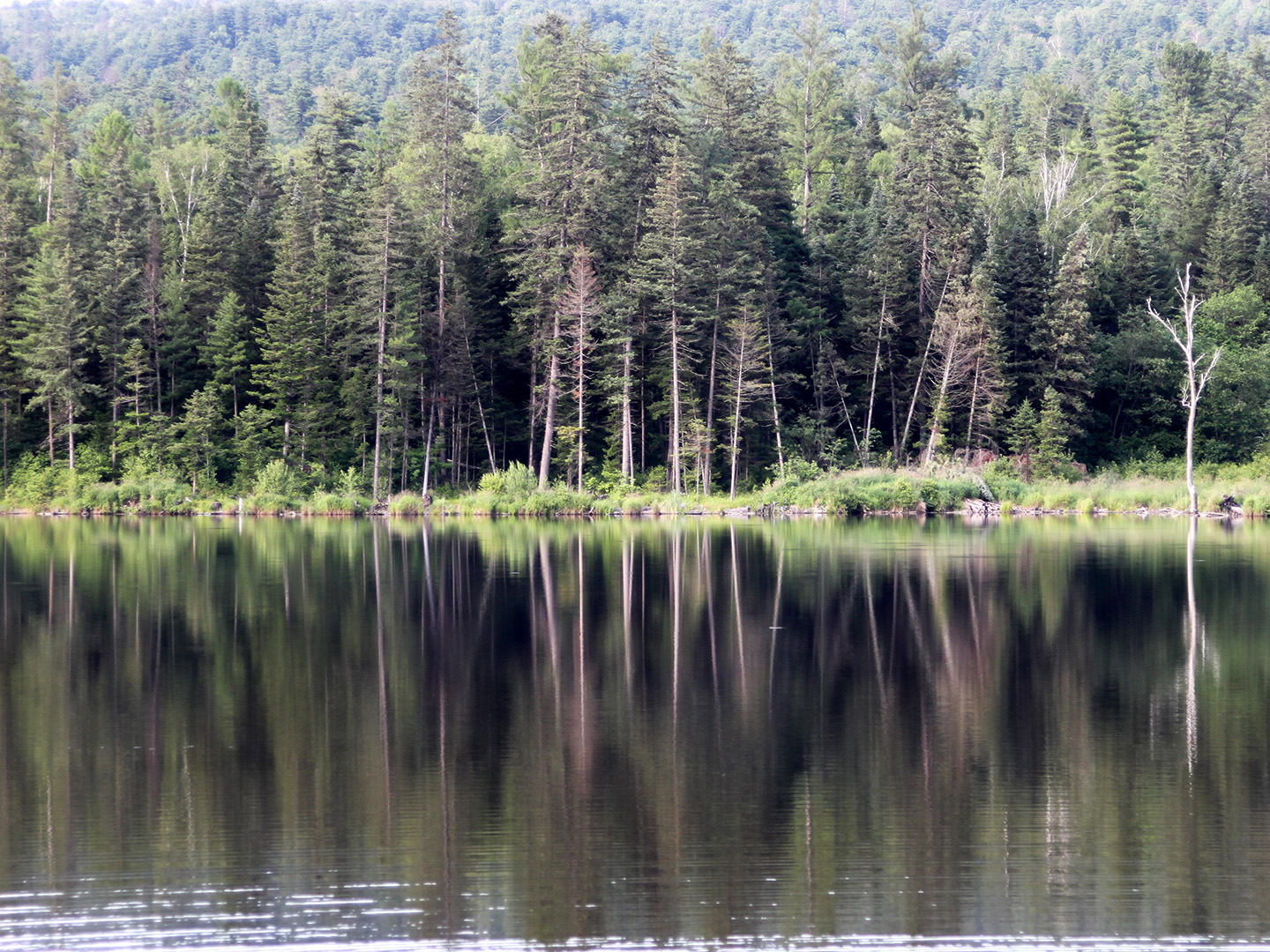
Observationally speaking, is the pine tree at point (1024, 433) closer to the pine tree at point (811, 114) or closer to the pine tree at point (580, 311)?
the pine tree at point (580, 311)

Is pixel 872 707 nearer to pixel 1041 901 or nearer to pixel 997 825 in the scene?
pixel 997 825

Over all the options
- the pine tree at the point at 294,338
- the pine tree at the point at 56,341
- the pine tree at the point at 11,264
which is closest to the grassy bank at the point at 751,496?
the pine tree at the point at 56,341

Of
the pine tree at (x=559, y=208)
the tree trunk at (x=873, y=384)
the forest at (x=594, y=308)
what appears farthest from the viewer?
the tree trunk at (x=873, y=384)

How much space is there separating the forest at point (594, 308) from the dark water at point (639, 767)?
114 ft

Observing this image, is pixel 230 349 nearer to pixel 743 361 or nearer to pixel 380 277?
pixel 380 277

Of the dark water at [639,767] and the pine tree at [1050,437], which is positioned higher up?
the pine tree at [1050,437]

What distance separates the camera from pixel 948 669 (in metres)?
17.2

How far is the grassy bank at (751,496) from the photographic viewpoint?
2111 inches

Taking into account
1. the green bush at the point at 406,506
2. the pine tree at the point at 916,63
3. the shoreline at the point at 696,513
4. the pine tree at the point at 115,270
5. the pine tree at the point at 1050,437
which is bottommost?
the shoreline at the point at 696,513

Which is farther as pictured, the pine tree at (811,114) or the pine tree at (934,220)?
the pine tree at (811,114)

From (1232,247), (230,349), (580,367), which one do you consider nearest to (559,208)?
(580,367)

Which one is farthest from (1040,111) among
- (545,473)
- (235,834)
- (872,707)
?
(235,834)

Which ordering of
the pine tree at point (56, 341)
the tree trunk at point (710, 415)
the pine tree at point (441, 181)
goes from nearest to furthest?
the tree trunk at point (710, 415) < the pine tree at point (56, 341) < the pine tree at point (441, 181)

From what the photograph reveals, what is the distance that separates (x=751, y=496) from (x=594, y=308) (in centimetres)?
1161
